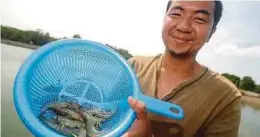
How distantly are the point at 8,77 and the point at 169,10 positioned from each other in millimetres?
5745

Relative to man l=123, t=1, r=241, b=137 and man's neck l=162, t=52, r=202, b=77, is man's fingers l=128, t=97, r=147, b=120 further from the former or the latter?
man's neck l=162, t=52, r=202, b=77

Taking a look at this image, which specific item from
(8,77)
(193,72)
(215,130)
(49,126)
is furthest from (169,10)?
(8,77)

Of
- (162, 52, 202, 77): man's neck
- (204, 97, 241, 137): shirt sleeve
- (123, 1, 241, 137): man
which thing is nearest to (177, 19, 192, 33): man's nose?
(123, 1, 241, 137): man

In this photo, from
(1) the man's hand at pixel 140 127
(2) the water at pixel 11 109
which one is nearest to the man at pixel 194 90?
(1) the man's hand at pixel 140 127

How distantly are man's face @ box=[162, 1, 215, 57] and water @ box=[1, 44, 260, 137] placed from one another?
2652mm

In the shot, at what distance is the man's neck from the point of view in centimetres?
120

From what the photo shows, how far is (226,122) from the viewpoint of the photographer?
1132mm

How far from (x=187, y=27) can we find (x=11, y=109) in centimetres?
504

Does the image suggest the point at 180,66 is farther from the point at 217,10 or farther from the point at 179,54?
the point at 217,10

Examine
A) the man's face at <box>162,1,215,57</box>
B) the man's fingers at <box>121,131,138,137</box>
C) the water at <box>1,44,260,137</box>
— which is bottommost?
the water at <box>1,44,260,137</box>

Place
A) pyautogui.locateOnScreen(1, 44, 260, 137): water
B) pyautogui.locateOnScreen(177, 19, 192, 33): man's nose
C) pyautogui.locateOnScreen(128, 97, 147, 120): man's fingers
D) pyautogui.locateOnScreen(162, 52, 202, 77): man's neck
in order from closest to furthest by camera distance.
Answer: pyautogui.locateOnScreen(128, 97, 147, 120): man's fingers < pyautogui.locateOnScreen(177, 19, 192, 33): man's nose < pyautogui.locateOnScreen(162, 52, 202, 77): man's neck < pyautogui.locateOnScreen(1, 44, 260, 137): water

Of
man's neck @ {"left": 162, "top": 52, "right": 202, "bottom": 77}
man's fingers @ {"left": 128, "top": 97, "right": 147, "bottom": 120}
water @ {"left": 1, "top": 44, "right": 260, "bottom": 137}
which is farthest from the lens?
water @ {"left": 1, "top": 44, "right": 260, "bottom": 137}

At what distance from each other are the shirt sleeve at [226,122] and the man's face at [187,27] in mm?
238

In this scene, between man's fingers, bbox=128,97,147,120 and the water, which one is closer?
man's fingers, bbox=128,97,147,120
